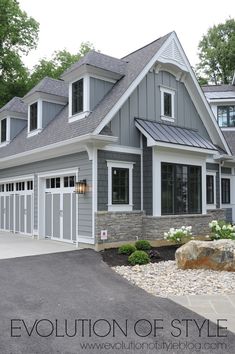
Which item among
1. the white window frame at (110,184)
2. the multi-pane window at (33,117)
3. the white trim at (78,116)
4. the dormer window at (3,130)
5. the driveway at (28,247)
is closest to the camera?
the driveway at (28,247)

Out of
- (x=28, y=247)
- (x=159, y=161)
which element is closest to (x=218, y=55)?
(x=159, y=161)

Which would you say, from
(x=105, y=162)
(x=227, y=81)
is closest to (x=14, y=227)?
(x=105, y=162)

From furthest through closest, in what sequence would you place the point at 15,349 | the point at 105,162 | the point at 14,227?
the point at 14,227, the point at 105,162, the point at 15,349

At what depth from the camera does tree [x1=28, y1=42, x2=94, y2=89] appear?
101 ft

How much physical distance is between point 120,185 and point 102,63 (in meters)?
4.43

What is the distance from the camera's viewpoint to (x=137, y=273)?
7.95 metres

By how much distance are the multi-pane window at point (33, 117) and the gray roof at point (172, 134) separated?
499 cm

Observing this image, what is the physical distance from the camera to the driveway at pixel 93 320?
4.20 metres

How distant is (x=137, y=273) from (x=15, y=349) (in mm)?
4186

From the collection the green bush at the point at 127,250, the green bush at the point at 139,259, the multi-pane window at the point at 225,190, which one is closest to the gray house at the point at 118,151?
the green bush at the point at 127,250

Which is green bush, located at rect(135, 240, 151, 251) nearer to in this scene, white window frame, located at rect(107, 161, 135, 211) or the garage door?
white window frame, located at rect(107, 161, 135, 211)

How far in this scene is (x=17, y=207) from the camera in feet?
51.3

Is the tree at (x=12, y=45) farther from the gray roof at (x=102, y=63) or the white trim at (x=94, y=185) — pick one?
the white trim at (x=94, y=185)

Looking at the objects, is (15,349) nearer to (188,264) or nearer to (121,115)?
(188,264)
